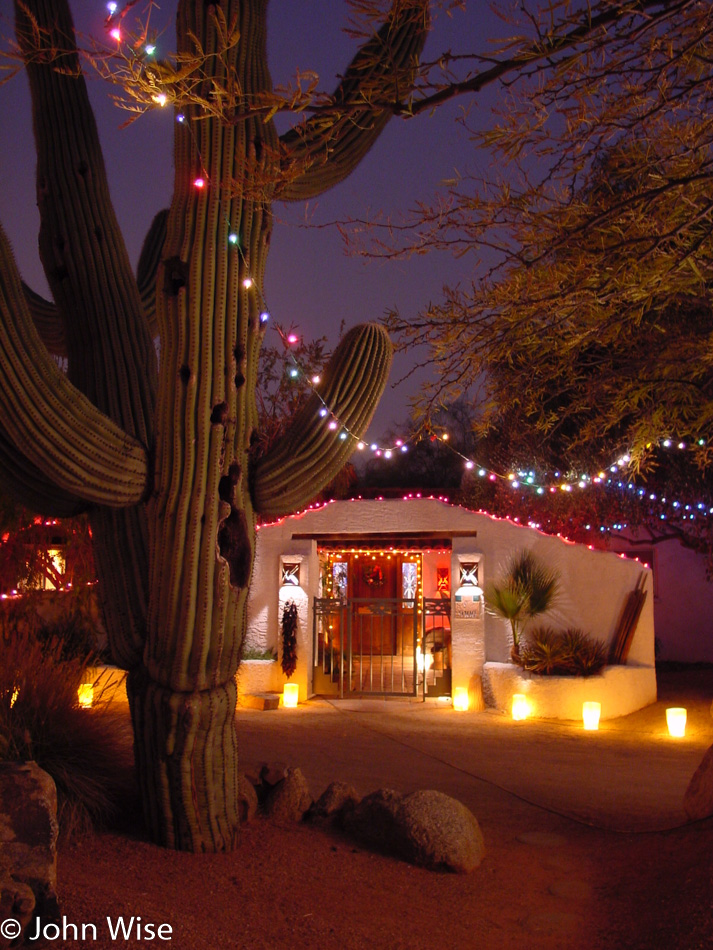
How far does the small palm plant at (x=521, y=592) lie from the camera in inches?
458

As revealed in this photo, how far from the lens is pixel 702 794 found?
513cm

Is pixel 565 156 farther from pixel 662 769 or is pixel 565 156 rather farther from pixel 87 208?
pixel 662 769

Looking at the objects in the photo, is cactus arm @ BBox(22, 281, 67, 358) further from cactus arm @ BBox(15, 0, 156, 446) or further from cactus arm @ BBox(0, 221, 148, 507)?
cactus arm @ BBox(0, 221, 148, 507)

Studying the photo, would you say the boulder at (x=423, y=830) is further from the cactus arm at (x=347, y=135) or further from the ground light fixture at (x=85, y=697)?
the cactus arm at (x=347, y=135)

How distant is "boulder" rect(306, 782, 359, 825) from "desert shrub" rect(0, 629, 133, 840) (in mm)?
1274

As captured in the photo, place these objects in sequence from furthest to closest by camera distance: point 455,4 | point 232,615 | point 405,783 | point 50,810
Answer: point 405,783
point 232,615
point 455,4
point 50,810

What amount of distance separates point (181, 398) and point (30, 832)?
240 centimetres

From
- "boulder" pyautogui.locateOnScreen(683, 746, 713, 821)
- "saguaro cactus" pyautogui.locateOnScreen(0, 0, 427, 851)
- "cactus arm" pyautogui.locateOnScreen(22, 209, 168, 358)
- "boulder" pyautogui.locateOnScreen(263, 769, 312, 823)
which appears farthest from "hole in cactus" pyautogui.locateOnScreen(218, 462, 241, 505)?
"boulder" pyautogui.locateOnScreen(683, 746, 713, 821)

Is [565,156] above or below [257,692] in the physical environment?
above

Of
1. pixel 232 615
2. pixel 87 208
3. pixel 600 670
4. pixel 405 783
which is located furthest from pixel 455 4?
pixel 600 670

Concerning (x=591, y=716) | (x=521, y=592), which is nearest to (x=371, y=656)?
(x=521, y=592)

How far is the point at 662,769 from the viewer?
25.8ft

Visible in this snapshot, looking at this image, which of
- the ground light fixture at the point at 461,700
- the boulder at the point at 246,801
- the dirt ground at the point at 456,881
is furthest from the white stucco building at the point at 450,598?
the boulder at the point at 246,801

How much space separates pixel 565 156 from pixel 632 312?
1.00 m
